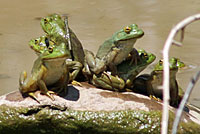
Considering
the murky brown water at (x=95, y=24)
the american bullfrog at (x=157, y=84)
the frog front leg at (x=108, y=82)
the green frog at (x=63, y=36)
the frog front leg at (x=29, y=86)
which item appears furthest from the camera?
the murky brown water at (x=95, y=24)

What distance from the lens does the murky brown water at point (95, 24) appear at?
7.96m

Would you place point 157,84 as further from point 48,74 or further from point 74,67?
point 48,74

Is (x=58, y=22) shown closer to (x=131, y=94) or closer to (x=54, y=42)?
(x=54, y=42)

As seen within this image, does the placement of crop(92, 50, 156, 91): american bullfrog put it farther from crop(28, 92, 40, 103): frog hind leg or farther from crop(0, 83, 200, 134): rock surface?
crop(28, 92, 40, 103): frog hind leg

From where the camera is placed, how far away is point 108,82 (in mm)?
4934

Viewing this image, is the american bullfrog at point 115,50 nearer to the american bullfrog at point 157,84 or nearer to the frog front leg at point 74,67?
the frog front leg at point 74,67

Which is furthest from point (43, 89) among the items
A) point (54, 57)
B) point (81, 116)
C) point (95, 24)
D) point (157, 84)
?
point (95, 24)

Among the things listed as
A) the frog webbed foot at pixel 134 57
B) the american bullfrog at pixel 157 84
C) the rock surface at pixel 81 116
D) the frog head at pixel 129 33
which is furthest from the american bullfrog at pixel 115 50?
the rock surface at pixel 81 116

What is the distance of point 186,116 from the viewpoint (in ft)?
15.3

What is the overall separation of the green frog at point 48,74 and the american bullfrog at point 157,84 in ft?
3.30

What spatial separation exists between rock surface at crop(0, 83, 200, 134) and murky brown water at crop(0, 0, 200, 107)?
2.18 m

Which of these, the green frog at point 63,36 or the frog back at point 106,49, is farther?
the green frog at point 63,36

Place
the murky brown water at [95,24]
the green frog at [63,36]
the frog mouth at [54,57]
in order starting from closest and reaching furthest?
the frog mouth at [54,57] < the green frog at [63,36] < the murky brown water at [95,24]

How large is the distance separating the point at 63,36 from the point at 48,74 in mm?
905
